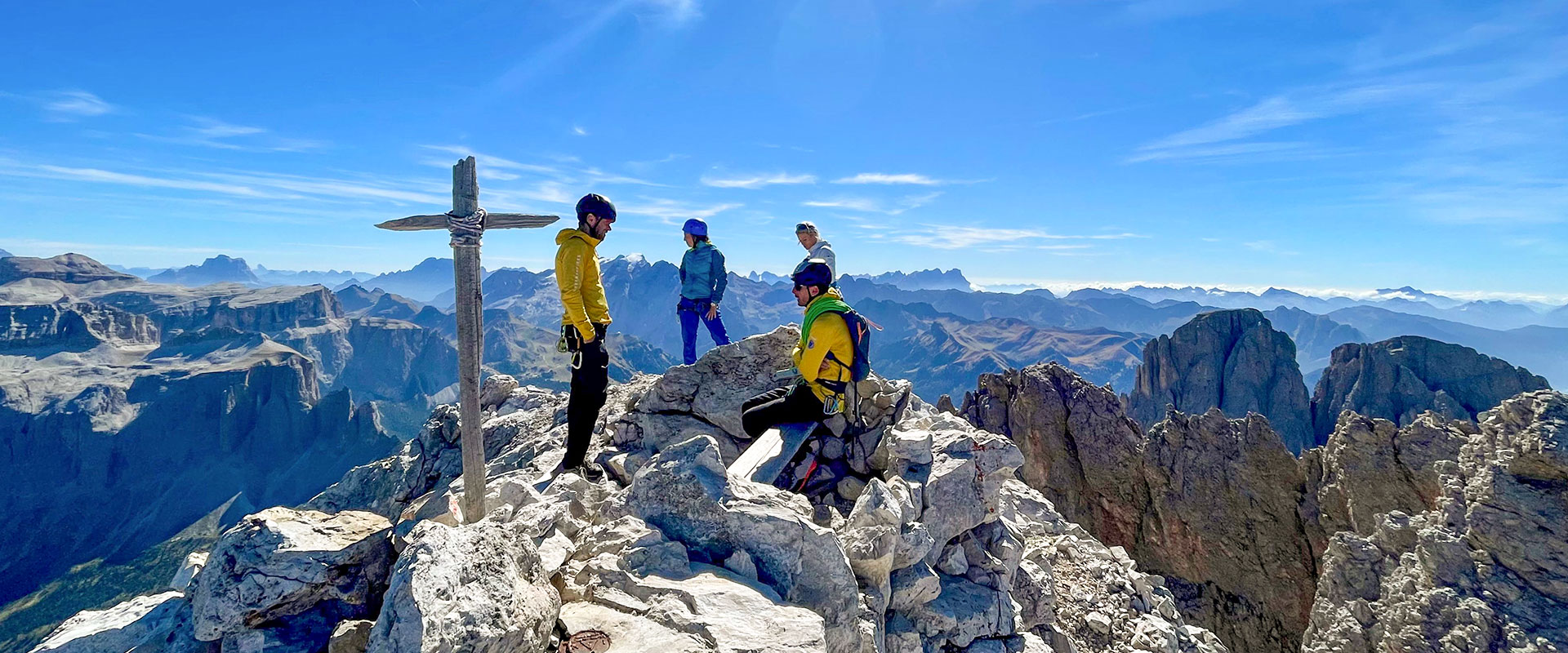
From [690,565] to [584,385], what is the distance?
16.7 ft

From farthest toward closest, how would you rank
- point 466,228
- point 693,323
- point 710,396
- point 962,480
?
point 693,323 → point 710,396 → point 962,480 → point 466,228

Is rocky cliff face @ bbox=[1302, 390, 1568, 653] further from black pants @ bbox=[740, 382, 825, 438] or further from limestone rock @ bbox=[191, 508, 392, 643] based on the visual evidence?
limestone rock @ bbox=[191, 508, 392, 643]

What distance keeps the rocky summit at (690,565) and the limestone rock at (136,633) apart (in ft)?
0.08

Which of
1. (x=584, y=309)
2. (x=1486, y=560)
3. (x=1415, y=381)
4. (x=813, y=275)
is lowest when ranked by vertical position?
(x=1415, y=381)

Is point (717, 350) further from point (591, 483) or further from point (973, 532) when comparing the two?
point (973, 532)

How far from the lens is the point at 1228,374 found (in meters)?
103

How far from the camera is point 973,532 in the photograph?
1160 cm

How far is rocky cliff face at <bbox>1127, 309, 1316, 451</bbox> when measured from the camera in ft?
314

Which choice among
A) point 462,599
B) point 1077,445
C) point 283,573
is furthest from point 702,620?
point 1077,445

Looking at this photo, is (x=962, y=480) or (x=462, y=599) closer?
(x=462, y=599)

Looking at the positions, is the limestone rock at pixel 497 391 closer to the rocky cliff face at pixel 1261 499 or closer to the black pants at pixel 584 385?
Result: the black pants at pixel 584 385

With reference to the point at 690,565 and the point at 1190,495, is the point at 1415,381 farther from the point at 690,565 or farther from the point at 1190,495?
the point at 690,565

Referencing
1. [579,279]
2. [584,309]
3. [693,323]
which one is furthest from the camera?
[693,323]

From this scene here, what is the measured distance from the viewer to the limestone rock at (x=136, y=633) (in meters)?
5.97
